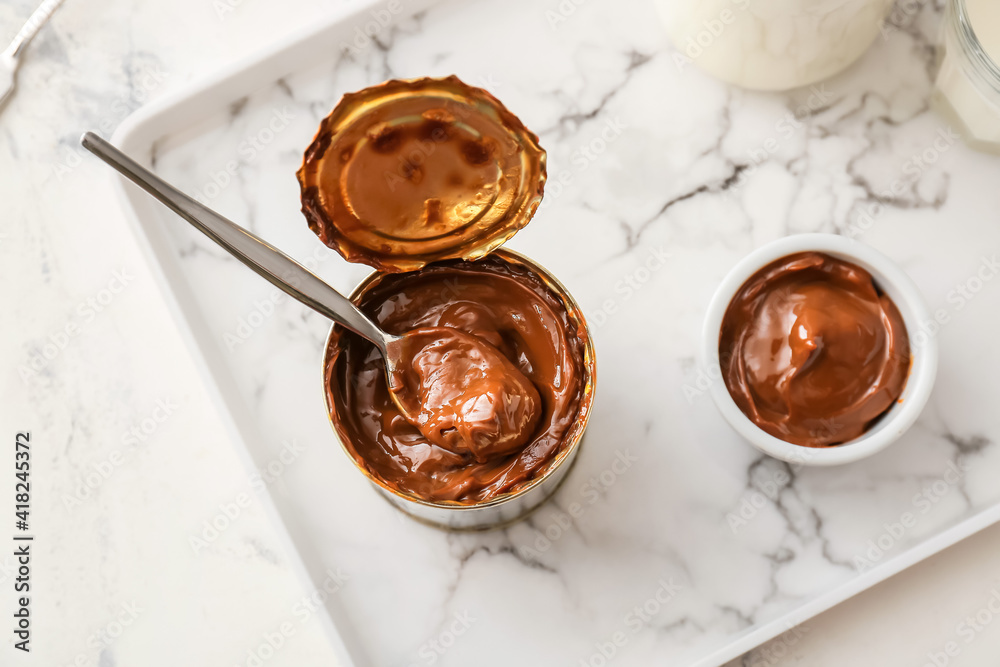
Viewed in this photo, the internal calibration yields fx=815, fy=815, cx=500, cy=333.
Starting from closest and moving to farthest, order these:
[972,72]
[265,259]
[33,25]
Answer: [265,259], [972,72], [33,25]

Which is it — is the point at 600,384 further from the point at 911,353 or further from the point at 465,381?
the point at 911,353

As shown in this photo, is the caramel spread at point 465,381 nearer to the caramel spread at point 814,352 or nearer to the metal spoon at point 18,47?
the caramel spread at point 814,352

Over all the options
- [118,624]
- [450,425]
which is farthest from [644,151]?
[118,624]

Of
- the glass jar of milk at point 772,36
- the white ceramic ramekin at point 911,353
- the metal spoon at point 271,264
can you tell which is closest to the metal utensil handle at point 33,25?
the metal spoon at point 271,264

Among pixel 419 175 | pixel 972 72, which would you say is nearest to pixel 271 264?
pixel 419 175

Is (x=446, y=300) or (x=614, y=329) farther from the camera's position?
(x=614, y=329)

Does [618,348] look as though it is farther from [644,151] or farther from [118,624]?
[118,624]
